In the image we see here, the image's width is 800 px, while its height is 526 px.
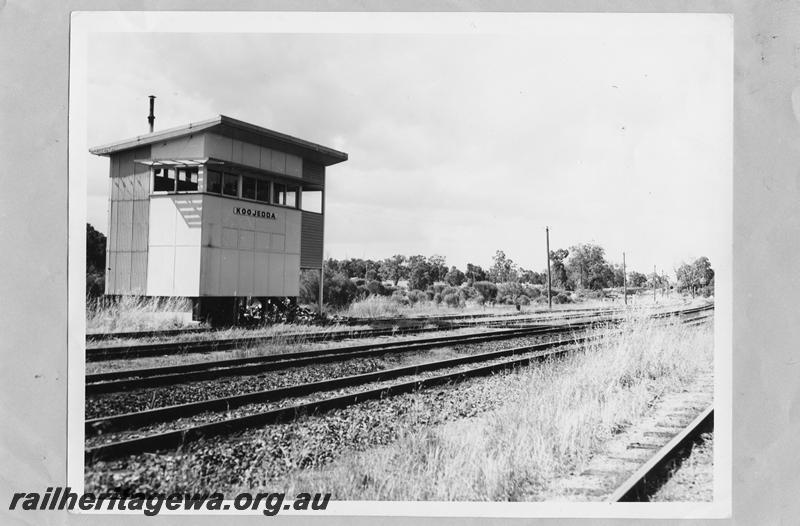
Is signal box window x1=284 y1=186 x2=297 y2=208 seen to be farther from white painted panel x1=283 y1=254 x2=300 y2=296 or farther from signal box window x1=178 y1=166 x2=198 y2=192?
signal box window x1=178 y1=166 x2=198 y2=192

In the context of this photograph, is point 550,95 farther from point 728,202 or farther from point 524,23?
point 728,202

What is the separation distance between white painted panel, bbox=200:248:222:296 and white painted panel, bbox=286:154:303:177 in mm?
2204

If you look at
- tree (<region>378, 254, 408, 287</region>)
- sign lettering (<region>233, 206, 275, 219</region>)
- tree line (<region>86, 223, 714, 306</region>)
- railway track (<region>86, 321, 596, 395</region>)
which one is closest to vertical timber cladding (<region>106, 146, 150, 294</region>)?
sign lettering (<region>233, 206, 275, 219</region>)

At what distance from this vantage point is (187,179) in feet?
31.3

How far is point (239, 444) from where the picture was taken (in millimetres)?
4531

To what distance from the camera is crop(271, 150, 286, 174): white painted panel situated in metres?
9.53

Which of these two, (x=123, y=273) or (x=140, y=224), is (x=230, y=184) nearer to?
(x=140, y=224)

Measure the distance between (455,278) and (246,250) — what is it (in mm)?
9651

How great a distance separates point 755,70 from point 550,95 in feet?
6.74

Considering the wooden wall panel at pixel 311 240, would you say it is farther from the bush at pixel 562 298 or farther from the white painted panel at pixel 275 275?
the bush at pixel 562 298

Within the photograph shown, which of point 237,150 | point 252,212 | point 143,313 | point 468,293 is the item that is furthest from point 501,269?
point 143,313

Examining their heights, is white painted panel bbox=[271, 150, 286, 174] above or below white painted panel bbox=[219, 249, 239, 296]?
above

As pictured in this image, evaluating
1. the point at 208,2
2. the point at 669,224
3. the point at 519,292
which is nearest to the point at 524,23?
the point at 669,224

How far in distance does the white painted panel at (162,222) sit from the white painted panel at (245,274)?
1.30 metres
